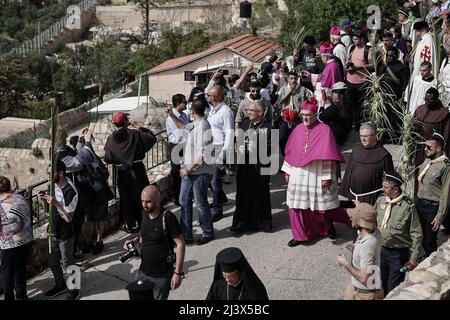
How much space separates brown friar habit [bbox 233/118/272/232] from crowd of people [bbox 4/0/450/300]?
12 mm

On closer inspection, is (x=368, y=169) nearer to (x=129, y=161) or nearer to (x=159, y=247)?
(x=159, y=247)

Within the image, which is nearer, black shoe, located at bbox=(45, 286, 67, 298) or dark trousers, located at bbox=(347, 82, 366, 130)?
black shoe, located at bbox=(45, 286, 67, 298)

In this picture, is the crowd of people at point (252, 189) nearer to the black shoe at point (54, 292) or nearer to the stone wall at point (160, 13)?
the black shoe at point (54, 292)

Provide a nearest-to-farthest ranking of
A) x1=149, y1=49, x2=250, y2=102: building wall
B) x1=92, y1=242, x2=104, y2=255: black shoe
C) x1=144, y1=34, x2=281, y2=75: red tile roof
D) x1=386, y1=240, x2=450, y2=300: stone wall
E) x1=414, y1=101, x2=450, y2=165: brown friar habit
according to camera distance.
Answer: x1=386, y1=240, x2=450, y2=300: stone wall, x1=92, y1=242, x2=104, y2=255: black shoe, x1=414, y1=101, x2=450, y2=165: brown friar habit, x1=144, y1=34, x2=281, y2=75: red tile roof, x1=149, y1=49, x2=250, y2=102: building wall

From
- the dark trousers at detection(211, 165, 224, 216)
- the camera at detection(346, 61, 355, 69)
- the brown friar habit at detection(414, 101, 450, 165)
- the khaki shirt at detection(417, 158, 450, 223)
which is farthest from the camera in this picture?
the camera at detection(346, 61, 355, 69)

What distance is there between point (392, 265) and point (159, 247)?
2.10 meters

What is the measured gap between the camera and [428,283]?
4980mm

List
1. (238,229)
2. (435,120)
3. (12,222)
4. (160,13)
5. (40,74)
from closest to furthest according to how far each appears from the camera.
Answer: (12,222) < (238,229) < (435,120) < (40,74) < (160,13)

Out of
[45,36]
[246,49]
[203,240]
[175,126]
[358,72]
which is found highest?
[45,36]

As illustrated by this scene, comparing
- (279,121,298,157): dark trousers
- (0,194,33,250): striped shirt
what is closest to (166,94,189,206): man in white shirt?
(279,121,298,157): dark trousers

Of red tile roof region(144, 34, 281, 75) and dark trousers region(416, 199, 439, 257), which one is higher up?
→ red tile roof region(144, 34, 281, 75)

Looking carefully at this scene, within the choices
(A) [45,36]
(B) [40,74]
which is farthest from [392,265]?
(A) [45,36]

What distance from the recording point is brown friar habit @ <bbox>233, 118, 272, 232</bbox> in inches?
316

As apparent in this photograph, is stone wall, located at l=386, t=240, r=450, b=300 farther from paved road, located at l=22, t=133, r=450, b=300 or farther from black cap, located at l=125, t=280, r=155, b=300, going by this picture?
black cap, located at l=125, t=280, r=155, b=300
